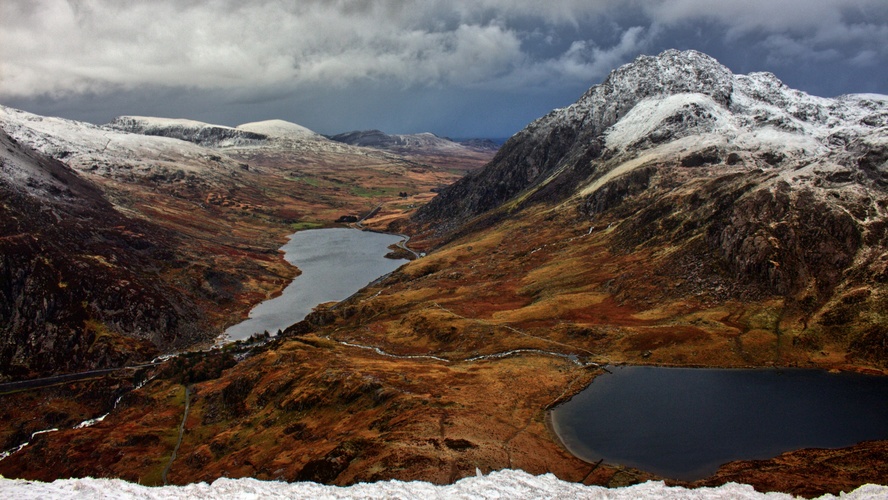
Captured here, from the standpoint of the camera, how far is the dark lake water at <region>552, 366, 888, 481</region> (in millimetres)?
62125

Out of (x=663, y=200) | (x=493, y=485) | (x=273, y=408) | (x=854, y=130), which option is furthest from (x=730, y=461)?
(x=854, y=130)

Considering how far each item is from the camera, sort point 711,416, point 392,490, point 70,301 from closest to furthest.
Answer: point 392,490 → point 711,416 → point 70,301

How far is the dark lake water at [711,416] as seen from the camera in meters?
62.1

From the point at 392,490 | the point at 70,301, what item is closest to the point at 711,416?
the point at 392,490

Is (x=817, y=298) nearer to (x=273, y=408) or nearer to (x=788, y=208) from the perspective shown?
(x=788, y=208)

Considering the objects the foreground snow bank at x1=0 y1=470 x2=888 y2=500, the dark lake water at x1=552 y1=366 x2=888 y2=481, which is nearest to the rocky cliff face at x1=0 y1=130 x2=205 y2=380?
the foreground snow bank at x1=0 y1=470 x2=888 y2=500

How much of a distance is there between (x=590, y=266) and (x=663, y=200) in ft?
135

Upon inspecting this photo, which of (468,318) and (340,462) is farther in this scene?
(468,318)

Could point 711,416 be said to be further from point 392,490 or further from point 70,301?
point 70,301

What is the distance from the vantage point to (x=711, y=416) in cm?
7200

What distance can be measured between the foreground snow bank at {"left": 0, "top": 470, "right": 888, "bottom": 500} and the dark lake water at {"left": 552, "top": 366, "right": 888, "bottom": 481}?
11.0 meters

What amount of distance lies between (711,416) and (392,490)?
47.7m

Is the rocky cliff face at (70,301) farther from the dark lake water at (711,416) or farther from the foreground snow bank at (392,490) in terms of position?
the dark lake water at (711,416)

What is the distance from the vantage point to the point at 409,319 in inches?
5300
